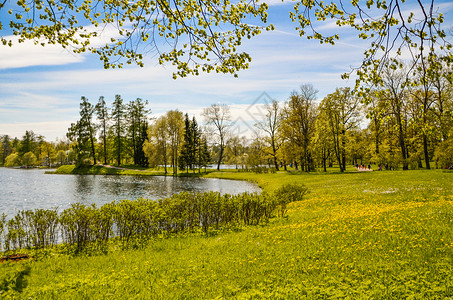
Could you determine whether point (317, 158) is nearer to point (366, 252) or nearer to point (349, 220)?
point (349, 220)

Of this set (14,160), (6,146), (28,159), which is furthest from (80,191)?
(6,146)

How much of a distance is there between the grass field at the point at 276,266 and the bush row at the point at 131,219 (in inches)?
37.0

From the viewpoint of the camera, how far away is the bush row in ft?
32.2

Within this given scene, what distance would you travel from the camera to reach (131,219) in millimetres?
10688

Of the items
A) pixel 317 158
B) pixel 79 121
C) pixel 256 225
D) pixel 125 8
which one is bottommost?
pixel 256 225

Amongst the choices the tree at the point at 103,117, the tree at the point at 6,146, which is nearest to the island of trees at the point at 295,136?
the tree at the point at 103,117

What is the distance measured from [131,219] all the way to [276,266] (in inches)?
252

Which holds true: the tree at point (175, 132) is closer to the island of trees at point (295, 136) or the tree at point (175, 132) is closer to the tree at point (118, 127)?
the island of trees at point (295, 136)

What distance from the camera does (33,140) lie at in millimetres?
101000

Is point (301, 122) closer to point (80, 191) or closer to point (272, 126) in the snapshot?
point (272, 126)

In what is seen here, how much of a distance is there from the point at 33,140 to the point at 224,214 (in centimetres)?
11552

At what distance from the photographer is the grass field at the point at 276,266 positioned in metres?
5.62

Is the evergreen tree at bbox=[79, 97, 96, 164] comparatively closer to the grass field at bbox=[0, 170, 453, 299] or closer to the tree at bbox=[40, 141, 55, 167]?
the tree at bbox=[40, 141, 55, 167]

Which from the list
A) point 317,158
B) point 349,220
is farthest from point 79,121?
point 349,220
